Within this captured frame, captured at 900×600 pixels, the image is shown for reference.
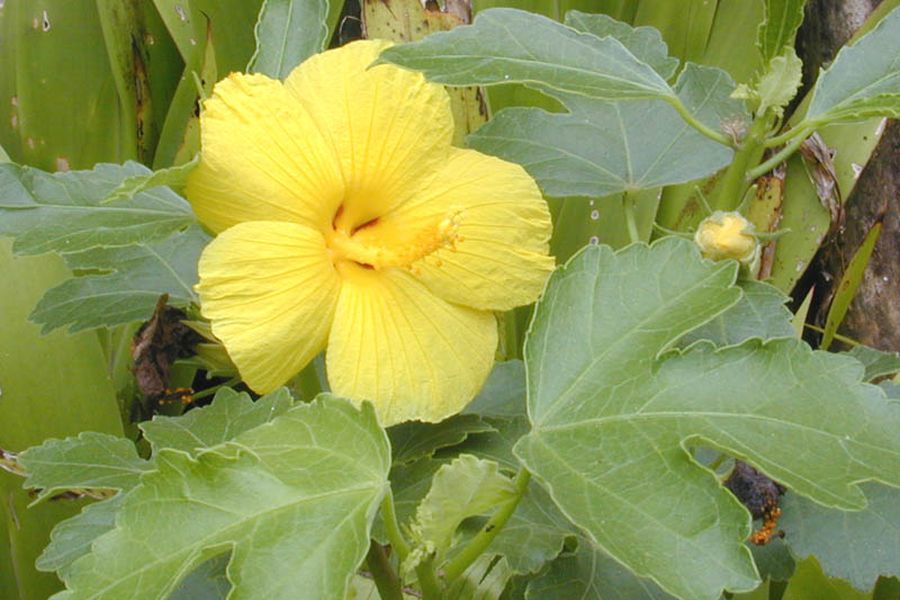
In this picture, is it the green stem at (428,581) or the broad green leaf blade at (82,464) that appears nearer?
the green stem at (428,581)

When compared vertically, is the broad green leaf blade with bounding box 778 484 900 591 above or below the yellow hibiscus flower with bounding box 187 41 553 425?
below

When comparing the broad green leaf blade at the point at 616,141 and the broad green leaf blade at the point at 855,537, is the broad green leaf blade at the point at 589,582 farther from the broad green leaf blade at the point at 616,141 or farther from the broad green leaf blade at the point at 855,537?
the broad green leaf blade at the point at 616,141

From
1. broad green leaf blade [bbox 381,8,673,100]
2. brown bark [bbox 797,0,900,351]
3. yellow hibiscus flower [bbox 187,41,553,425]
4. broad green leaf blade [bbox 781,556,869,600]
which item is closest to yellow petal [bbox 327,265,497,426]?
yellow hibiscus flower [bbox 187,41,553,425]

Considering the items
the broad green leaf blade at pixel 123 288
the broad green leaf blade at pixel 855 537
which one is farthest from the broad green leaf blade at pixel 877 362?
the broad green leaf blade at pixel 123 288

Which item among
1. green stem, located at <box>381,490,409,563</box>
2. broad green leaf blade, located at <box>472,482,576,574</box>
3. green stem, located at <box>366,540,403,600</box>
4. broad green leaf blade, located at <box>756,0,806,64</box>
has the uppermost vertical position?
broad green leaf blade, located at <box>756,0,806,64</box>

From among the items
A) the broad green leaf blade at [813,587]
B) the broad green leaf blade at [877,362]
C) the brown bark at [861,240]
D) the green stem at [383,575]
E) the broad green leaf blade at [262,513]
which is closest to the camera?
the broad green leaf blade at [262,513]

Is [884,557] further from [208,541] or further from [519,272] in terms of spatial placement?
[208,541]

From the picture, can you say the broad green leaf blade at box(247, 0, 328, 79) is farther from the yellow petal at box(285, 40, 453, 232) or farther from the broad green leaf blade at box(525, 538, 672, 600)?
the broad green leaf blade at box(525, 538, 672, 600)
